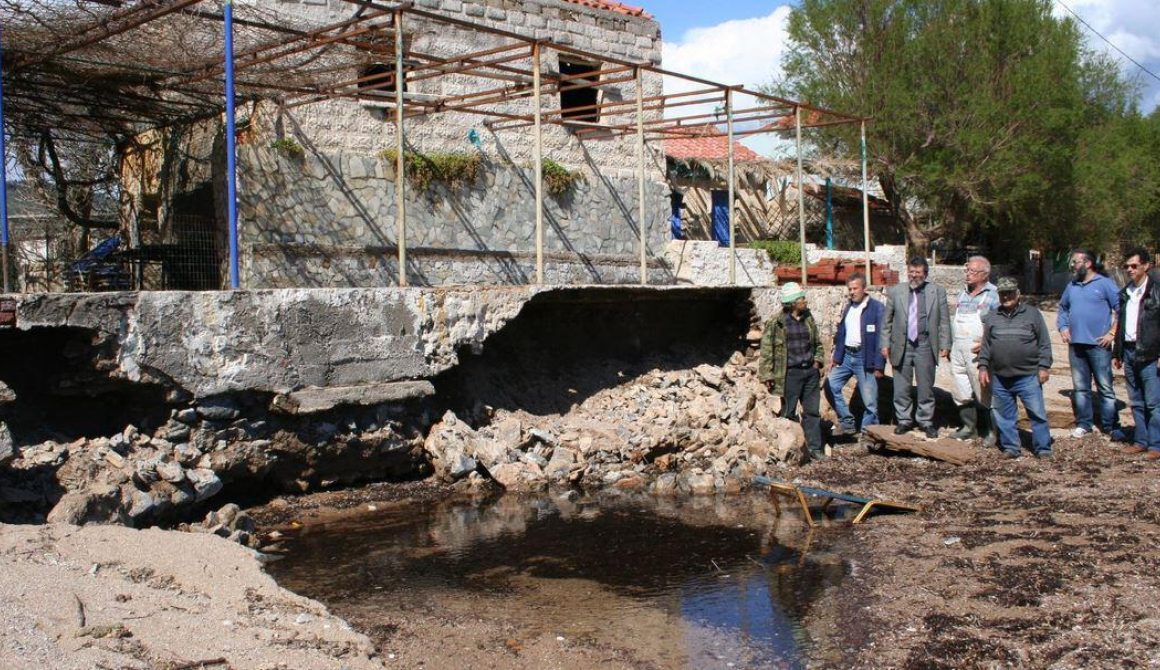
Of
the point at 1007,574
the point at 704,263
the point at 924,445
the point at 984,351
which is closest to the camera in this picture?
the point at 1007,574

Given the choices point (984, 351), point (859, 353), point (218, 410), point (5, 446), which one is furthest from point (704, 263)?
point (5, 446)

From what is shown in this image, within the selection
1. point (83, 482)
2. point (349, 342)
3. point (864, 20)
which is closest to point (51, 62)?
point (349, 342)

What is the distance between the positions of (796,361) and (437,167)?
6.64 m

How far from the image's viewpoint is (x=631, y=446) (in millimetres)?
10484

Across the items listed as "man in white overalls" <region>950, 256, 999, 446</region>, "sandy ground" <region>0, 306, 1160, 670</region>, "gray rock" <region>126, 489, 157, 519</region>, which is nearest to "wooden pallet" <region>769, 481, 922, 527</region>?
"sandy ground" <region>0, 306, 1160, 670</region>

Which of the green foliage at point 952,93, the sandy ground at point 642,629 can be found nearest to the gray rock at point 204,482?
the sandy ground at point 642,629

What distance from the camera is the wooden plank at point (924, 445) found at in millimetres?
9969

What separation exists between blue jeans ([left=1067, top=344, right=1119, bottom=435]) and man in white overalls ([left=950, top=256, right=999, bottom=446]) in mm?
885

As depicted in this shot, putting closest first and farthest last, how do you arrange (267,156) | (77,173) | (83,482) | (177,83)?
1. (83,482)
2. (177,83)
3. (267,156)
4. (77,173)

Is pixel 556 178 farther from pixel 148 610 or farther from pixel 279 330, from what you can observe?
pixel 148 610

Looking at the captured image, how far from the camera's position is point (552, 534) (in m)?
8.15

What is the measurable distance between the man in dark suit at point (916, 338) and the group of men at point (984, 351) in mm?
10

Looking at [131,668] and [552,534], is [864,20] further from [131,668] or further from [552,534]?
[131,668]

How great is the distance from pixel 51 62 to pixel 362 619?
26.6ft
